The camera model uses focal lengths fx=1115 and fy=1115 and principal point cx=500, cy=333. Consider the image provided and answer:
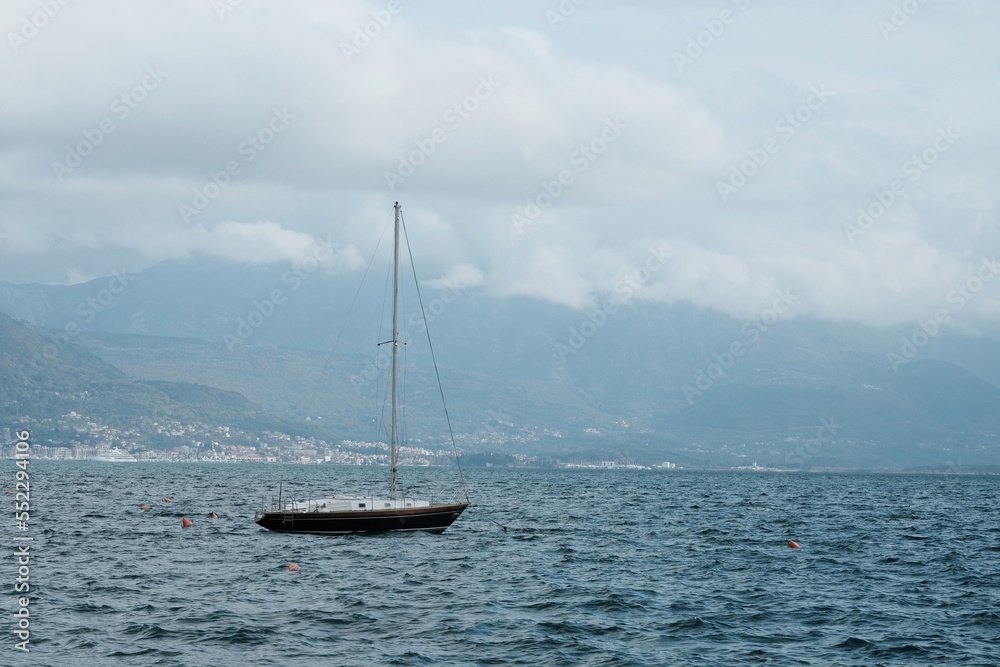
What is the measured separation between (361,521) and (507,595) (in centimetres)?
2476

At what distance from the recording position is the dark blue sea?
135ft

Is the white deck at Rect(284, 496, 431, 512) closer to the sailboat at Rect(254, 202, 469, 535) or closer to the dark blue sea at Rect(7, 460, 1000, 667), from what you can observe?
the sailboat at Rect(254, 202, 469, 535)

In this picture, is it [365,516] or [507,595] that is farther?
[365,516]

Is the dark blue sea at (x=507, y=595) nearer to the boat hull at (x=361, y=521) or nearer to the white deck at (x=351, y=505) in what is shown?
the boat hull at (x=361, y=521)

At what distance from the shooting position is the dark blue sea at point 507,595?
41031 millimetres

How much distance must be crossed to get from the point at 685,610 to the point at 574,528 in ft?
133

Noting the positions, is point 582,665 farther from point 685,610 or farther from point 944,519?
point 944,519

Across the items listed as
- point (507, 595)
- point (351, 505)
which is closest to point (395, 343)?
point (351, 505)

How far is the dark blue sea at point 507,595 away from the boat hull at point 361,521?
0.83m

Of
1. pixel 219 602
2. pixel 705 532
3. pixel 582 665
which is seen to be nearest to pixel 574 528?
pixel 705 532

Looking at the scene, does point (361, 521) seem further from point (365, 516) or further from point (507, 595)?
point (507, 595)

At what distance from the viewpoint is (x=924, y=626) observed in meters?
46.4

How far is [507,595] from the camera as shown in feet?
174

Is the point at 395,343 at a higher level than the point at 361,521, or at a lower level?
higher
